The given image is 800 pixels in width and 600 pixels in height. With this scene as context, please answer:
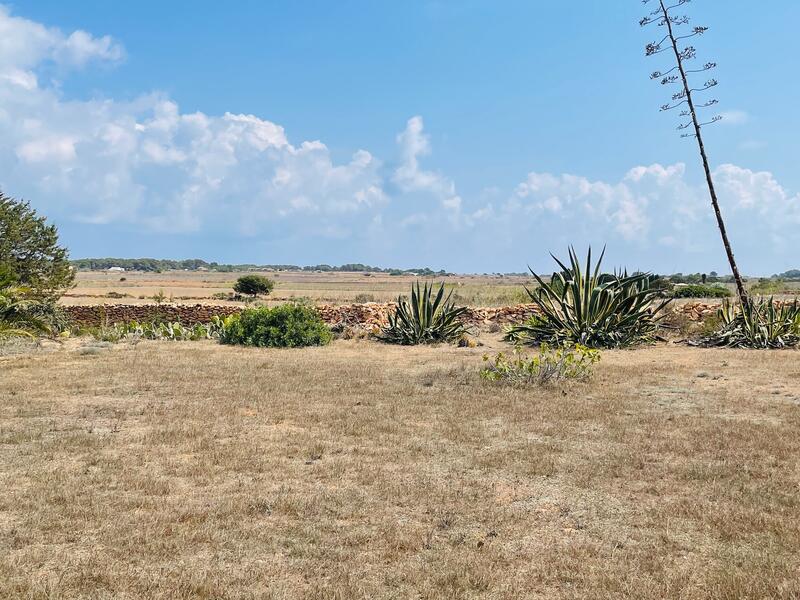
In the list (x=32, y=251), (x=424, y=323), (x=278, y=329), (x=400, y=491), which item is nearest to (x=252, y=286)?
(x=32, y=251)

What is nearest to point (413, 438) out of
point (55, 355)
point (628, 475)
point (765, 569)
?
point (628, 475)

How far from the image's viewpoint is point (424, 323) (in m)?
17.5

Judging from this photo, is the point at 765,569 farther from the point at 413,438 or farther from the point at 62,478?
the point at 62,478

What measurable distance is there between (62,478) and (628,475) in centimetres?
455

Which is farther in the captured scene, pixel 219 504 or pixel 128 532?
pixel 219 504

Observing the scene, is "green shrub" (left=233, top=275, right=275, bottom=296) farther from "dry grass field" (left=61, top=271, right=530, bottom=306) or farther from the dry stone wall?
the dry stone wall

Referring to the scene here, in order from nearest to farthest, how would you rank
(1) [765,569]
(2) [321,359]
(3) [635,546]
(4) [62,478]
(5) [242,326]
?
1. (1) [765,569]
2. (3) [635,546]
3. (4) [62,478]
4. (2) [321,359]
5. (5) [242,326]

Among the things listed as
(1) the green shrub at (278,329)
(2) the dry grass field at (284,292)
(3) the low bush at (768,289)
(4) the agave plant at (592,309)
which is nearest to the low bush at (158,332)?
(1) the green shrub at (278,329)

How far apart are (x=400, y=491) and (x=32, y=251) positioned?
2042 cm

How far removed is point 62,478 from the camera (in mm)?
5691

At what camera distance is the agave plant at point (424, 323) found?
1744 cm

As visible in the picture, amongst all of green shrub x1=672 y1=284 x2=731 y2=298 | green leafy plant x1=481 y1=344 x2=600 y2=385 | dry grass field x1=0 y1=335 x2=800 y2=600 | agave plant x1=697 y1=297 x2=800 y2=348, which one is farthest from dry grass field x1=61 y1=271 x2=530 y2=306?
dry grass field x1=0 y1=335 x2=800 y2=600

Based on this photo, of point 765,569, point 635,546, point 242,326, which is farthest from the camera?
point 242,326

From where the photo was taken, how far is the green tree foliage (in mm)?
21000
